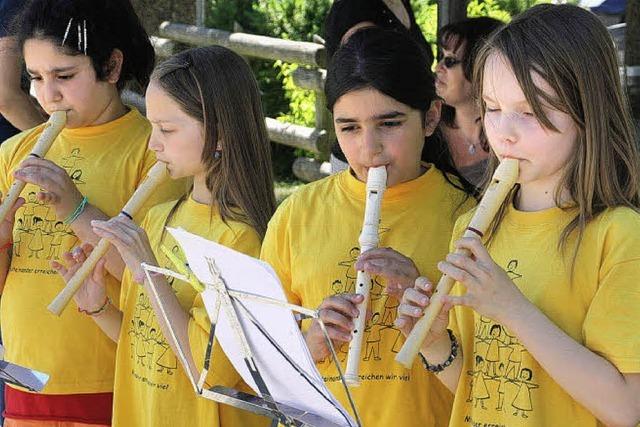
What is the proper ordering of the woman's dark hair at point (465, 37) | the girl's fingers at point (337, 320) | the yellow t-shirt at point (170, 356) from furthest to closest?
1. the woman's dark hair at point (465, 37)
2. the yellow t-shirt at point (170, 356)
3. the girl's fingers at point (337, 320)

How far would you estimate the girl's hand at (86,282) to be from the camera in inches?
115

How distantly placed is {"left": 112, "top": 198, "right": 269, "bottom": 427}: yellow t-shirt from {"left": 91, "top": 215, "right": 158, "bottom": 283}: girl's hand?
16 centimetres

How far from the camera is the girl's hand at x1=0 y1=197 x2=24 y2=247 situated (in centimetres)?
313

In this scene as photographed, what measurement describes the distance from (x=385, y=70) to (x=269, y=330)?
0.82m

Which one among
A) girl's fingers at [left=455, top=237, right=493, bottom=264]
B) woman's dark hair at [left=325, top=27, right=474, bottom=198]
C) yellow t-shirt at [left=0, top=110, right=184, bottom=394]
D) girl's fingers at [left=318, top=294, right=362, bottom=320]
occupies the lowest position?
yellow t-shirt at [left=0, top=110, right=184, bottom=394]

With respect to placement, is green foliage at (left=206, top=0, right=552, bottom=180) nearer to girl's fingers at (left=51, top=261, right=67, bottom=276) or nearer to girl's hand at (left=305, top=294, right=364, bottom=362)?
girl's fingers at (left=51, top=261, right=67, bottom=276)

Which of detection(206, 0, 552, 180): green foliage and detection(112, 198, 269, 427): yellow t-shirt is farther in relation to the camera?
detection(206, 0, 552, 180): green foliage

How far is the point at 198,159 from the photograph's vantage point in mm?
2771

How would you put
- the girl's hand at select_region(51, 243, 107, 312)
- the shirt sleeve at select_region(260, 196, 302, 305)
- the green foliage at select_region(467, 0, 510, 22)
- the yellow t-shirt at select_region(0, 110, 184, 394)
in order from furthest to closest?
the green foliage at select_region(467, 0, 510, 22) → the yellow t-shirt at select_region(0, 110, 184, 394) → the girl's hand at select_region(51, 243, 107, 312) → the shirt sleeve at select_region(260, 196, 302, 305)

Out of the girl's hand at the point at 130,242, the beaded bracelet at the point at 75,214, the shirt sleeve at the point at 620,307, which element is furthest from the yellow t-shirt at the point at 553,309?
the beaded bracelet at the point at 75,214

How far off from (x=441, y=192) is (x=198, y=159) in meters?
0.64

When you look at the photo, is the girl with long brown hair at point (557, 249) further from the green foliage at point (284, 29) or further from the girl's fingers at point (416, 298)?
the green foliage at point (284, 29)

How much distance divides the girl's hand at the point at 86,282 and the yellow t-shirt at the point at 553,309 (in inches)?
45.0

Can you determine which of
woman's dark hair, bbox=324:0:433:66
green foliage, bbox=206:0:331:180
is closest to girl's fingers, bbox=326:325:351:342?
woman's dark hair, bbox=324:0:433:66
